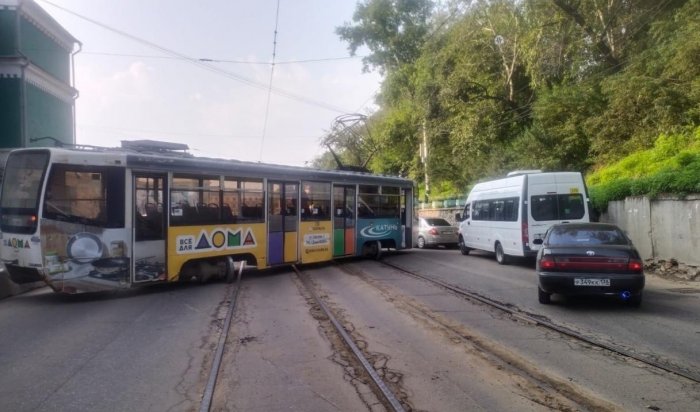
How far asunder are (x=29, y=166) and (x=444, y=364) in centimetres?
851

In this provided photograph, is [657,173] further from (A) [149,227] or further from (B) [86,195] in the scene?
(B) [86,195]

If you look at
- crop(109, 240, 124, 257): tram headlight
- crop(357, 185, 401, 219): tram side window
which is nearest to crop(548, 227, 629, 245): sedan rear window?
crop(357, 185, 401, 219): tram side window

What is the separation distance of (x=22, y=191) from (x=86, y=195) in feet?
3.71

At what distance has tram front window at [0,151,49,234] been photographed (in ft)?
32.4

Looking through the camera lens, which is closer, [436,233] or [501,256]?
[501,256]

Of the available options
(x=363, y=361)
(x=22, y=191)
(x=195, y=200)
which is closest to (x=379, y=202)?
(x=195, y=200)

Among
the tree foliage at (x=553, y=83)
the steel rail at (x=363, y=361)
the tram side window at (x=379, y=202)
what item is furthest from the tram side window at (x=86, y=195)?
the tree foliage at (x=553, y=83)

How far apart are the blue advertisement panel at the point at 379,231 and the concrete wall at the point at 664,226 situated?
6932 mm

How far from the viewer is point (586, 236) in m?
9.52

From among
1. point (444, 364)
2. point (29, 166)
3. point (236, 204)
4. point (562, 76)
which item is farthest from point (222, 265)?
point (562, 76)

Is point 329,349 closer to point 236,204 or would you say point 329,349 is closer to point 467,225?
point 236,204

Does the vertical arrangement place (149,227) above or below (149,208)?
below

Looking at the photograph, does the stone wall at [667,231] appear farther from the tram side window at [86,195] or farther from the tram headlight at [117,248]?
the tram side window at [86,195]

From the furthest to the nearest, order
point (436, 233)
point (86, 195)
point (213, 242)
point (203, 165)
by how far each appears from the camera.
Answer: point (436, 233) → point (213, 242) → point (203, 165) → point (86, 195)
